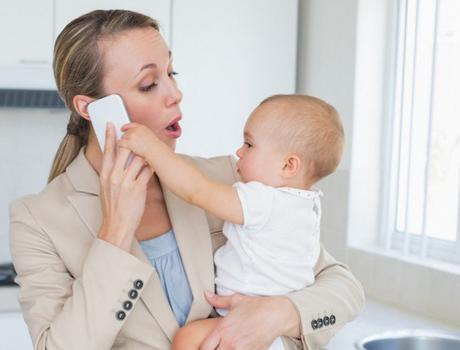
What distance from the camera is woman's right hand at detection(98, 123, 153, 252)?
132 centimetres

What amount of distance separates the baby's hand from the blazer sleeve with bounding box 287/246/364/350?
395 mm

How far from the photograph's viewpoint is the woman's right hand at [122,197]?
4.33 ft

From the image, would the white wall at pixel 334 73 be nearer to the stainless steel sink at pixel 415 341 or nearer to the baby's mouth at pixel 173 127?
the stainless steel sink at pixel 415 341

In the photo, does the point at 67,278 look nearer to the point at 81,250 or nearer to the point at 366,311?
the point at 81,250

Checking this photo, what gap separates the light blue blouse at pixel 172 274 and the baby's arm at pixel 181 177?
0.16 metres

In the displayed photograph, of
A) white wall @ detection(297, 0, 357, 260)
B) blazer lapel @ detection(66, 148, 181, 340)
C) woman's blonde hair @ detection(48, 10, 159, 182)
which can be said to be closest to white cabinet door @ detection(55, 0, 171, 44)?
white wall @ detection(297, 0, 357, 260)

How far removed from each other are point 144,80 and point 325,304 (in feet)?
1.85

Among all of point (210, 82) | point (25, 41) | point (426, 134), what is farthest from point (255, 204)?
point (210, 82)

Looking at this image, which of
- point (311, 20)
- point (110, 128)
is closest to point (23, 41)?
point (311, 20)

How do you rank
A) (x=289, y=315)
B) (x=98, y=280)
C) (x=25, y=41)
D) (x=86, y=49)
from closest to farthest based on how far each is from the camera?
(x=98, y=280) < (x=289, y=315) < (x=86, y=49) < (x=25, y=41)

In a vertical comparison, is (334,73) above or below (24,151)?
above

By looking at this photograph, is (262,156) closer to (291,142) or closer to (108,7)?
(291,142)

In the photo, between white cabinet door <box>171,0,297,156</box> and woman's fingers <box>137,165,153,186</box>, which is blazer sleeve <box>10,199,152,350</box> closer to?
woman's fingers <box>137,165,153,186</box>

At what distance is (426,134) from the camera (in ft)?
8.79
